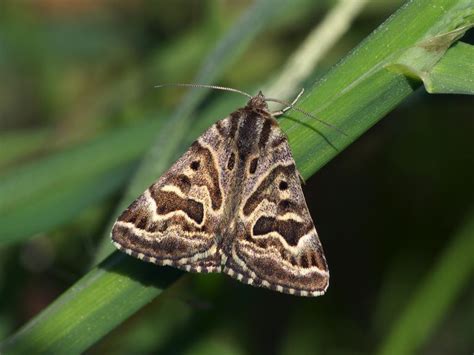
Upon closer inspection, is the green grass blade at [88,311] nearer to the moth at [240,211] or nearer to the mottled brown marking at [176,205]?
the moth at [240,211]

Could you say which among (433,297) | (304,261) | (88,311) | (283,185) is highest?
(88,311)

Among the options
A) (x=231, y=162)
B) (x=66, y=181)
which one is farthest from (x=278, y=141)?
(x=66, y=181)

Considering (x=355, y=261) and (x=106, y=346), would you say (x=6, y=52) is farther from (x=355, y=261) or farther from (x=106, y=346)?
(x=355, y=261)

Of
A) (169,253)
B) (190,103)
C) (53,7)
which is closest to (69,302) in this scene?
(169,253)

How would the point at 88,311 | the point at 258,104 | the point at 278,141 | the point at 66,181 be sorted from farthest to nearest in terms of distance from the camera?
the point at 66,181
the point at 258,104
the point at 278,141
the point at 88,311

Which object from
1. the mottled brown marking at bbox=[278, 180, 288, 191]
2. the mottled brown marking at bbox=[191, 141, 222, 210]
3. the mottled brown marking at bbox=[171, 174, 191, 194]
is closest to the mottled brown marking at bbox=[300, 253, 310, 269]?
the mottled brown marking at bbox=[278, 180, 288, 191]

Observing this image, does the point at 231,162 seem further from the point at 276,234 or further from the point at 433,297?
the point at 433,297

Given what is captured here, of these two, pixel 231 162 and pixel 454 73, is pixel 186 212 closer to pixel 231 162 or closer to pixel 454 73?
pixel 231 162

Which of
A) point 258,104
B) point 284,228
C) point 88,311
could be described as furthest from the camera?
point 258,104

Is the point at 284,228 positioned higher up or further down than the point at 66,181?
further down

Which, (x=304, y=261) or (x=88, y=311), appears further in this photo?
(x=304, y=261)
